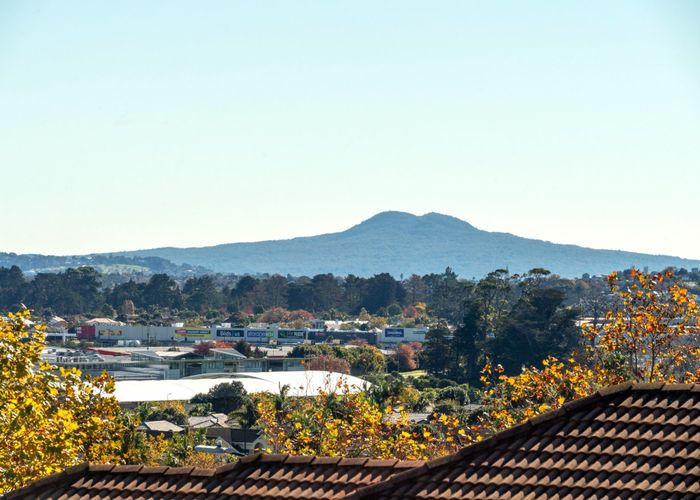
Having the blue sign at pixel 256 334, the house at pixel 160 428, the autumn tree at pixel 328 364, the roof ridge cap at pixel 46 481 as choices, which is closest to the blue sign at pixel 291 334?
the blue sign at pixel 256 334

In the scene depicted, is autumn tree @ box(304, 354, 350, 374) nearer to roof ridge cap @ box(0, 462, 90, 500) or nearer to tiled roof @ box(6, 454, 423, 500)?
roof ridge cap @ box(0, 462, 90, 500)

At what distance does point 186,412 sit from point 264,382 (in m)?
17.7

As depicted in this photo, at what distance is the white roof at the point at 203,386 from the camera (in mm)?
87000

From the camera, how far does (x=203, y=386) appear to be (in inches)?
3686

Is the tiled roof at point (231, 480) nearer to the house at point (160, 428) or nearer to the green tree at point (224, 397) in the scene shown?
the house at point (160, 428)

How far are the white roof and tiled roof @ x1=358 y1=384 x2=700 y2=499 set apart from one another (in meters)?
69.5

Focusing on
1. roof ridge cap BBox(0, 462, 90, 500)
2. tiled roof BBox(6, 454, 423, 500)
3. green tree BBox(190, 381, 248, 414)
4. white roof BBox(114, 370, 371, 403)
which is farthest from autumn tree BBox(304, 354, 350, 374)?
tiled roof BBox(6, 454, 423, 500)

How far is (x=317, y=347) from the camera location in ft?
435

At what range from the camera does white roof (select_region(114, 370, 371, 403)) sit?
87.0m

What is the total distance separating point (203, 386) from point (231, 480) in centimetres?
8140

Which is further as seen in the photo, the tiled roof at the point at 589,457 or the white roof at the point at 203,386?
the white roof at the point at 203,386

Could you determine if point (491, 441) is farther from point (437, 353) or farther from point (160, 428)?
point (437, 353)

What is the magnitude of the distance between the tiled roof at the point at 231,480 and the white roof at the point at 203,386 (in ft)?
224

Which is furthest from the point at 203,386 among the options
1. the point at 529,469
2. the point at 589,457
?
the point at 589,457
